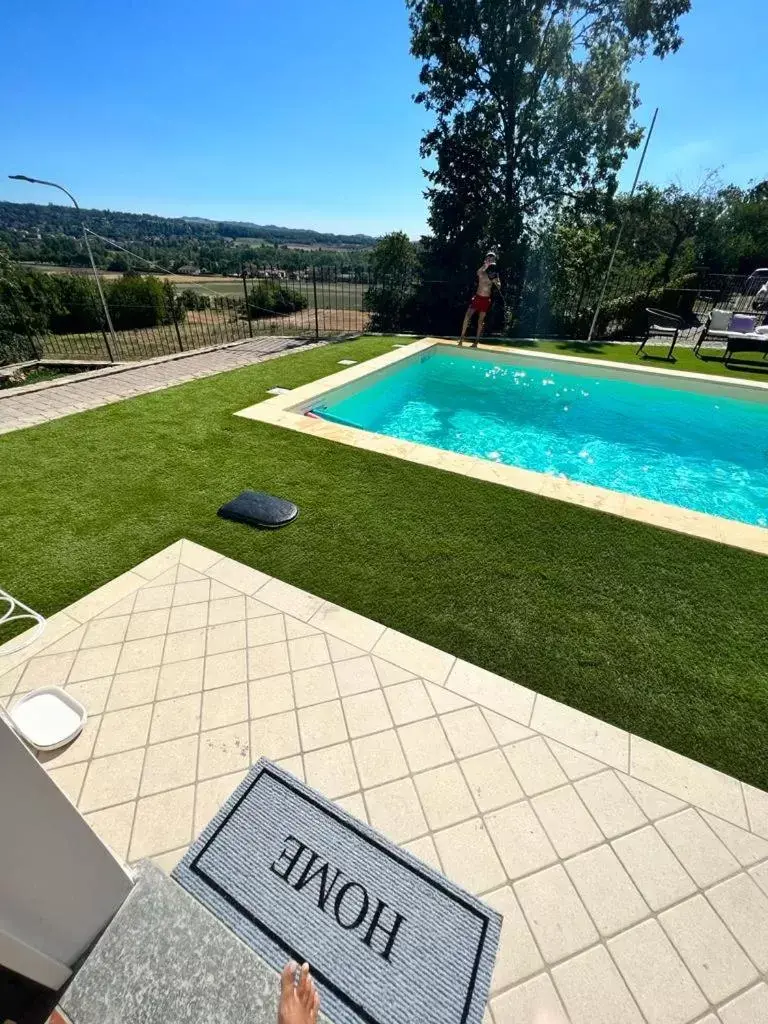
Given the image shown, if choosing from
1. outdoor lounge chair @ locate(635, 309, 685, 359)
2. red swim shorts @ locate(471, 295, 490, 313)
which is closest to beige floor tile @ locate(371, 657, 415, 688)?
red swim shorts @ locate(471, 295, 490, 313)

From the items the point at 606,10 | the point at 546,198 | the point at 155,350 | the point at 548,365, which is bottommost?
the point at 155,350

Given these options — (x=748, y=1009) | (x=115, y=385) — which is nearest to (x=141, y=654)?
(x=748, y=1009)

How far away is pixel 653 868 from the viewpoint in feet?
6.93

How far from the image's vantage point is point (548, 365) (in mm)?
11094

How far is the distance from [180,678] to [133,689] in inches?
10.9

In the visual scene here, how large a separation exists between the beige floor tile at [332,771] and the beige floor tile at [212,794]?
0.37 metres

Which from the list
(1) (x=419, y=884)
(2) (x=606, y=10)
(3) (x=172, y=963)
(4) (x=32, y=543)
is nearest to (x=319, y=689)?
(1) (x=419, y=884)

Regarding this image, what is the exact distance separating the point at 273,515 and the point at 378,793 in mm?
2790

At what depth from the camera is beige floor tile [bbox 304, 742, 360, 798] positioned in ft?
7.73

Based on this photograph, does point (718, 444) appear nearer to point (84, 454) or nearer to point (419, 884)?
point (419, 884)

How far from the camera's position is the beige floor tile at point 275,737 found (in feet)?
8.25

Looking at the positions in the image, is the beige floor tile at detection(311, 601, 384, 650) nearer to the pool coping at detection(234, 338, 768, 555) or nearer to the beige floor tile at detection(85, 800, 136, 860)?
the beige floor tile at detection(85, 800, 136, 860)

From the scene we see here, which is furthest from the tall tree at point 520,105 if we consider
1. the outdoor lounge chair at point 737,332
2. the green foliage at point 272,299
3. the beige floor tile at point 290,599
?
the green foliage at point 272,299

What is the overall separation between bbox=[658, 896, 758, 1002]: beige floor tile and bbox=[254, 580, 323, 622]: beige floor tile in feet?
8.38
